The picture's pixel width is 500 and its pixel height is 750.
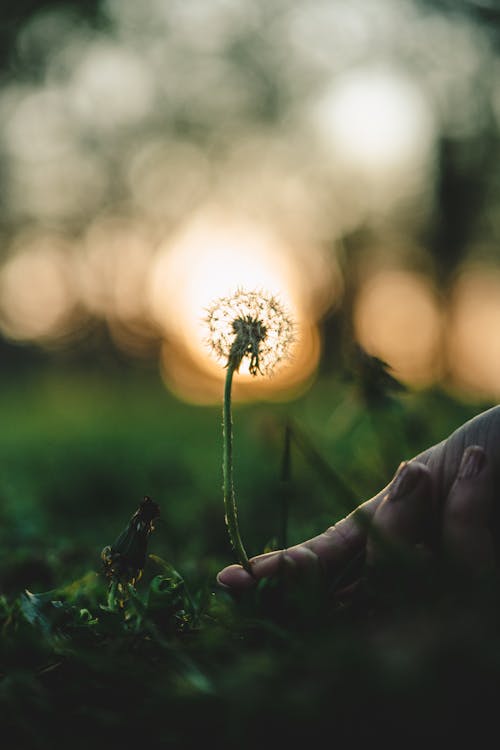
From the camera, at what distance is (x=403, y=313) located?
17.9 meters

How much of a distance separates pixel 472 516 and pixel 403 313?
16.7 metres

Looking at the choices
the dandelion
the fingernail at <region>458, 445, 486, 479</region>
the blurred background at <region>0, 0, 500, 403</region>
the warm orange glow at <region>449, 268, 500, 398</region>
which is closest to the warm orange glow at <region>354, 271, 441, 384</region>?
the blurred background at <region>0, 0, 500, 403</region>

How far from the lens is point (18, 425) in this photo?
535 inches

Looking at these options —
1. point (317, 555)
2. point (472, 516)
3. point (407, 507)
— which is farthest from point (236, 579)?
point (472, 516)

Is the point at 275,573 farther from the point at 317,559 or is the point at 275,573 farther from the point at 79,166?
the point at 79,166

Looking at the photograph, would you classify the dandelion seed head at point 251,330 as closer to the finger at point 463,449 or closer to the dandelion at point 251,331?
the dandelion at point 251,331

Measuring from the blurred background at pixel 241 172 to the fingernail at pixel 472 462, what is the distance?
13.6m

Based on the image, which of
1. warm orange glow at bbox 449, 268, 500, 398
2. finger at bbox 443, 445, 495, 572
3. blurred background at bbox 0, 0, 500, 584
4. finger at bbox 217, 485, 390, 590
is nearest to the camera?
finger at bbox 443, 445, 495, 572

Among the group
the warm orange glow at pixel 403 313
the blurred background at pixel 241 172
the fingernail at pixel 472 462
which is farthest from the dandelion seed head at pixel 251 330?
the blurred background at pixel 241 172

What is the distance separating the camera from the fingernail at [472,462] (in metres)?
1.66

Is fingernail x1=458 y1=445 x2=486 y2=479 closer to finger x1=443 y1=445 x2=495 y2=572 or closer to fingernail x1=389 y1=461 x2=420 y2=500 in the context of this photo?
finger x1=443 y1=445 x2=495 y2=572

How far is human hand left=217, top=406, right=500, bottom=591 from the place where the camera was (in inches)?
63.1

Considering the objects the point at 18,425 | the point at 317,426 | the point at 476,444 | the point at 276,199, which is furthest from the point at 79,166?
the point at 476,444

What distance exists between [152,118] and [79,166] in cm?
253
